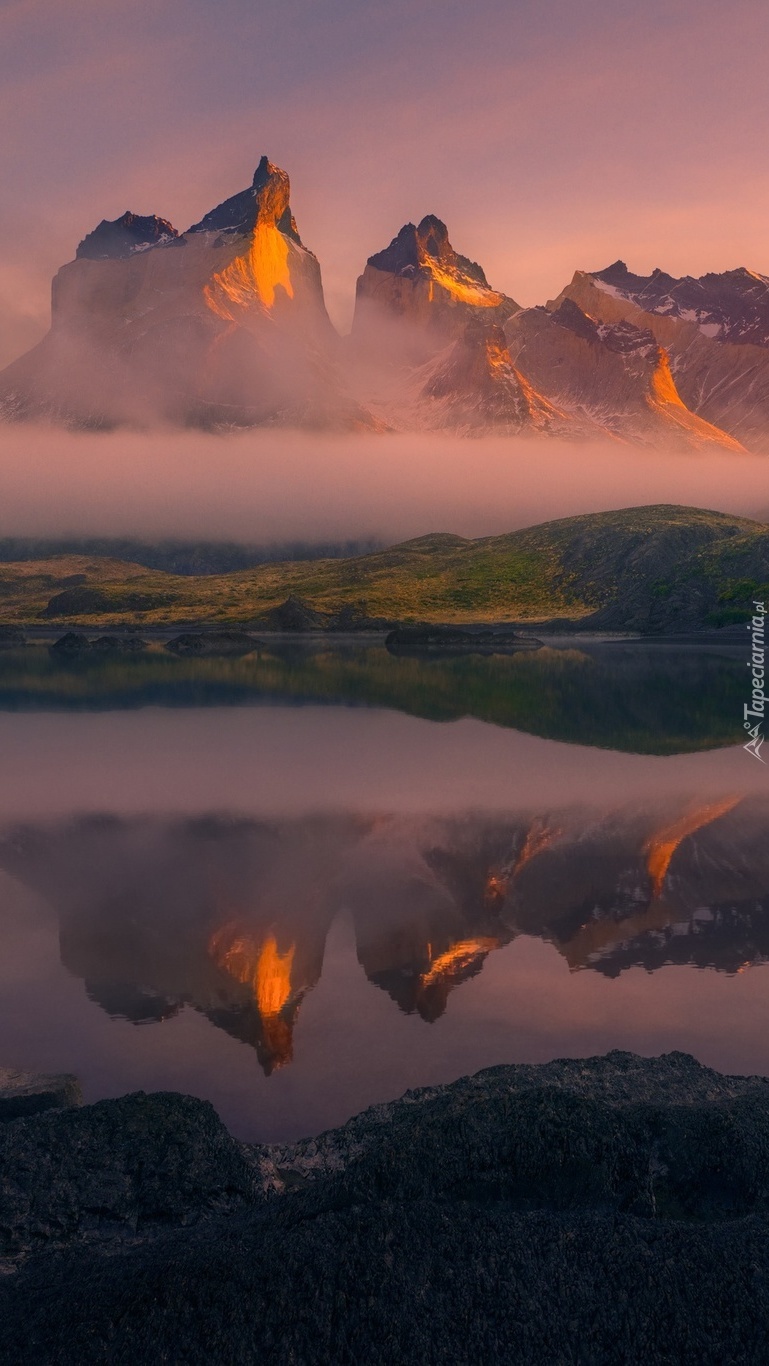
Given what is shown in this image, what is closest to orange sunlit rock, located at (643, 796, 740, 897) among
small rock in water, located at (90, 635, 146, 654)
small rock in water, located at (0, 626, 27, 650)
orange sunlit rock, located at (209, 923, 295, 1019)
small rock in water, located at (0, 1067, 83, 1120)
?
orange sunlit rock, located at (209, 923, 295, 1019)

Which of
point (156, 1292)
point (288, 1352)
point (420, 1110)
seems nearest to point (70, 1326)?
point (156, 1292)

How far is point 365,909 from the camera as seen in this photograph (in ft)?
72.3

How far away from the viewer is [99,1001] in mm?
16625

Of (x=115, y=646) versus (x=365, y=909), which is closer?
(x=365, y=909)

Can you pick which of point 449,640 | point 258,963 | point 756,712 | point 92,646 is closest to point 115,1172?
point 258,963

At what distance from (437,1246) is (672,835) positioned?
77.5 feet

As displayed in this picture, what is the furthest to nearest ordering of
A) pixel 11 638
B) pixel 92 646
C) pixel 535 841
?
pixel 11 638 < pixel 92 646 < pixel 535 841

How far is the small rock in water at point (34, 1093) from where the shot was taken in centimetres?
1206

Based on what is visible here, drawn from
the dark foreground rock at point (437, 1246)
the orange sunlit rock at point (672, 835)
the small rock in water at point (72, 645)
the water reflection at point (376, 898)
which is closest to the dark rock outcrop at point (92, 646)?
the small rock in water at point (72, 645)

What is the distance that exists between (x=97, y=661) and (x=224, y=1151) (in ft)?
403

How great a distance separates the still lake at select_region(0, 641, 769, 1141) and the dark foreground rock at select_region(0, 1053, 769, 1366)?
291 cm

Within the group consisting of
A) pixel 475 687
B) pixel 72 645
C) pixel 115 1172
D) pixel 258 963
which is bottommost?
pixel 475 687

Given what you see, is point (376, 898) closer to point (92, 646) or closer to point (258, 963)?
point (258, 963)

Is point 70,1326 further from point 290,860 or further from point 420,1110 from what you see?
point 290,860
